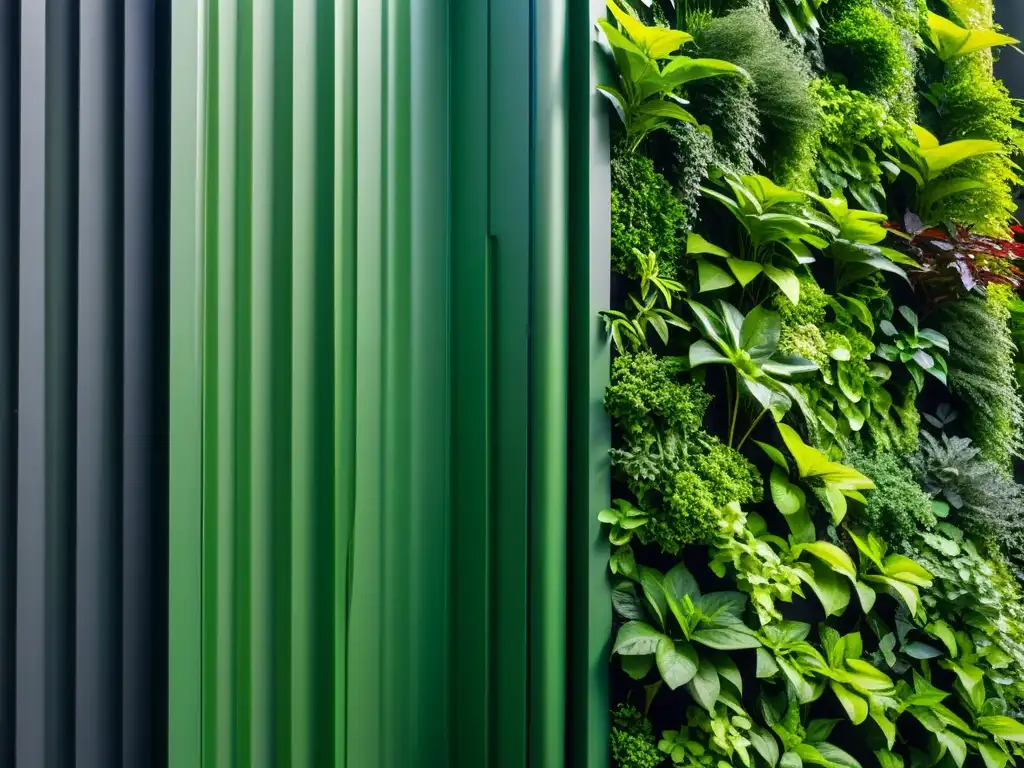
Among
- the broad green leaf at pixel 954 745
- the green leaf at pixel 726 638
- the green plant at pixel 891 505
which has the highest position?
the green plant at pixel 891 505

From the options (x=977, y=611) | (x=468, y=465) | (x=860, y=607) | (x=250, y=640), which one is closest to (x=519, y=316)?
(x=468, y=465)

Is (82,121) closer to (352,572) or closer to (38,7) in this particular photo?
(38,7)

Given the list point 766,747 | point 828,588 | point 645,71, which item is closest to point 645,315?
point 645,71

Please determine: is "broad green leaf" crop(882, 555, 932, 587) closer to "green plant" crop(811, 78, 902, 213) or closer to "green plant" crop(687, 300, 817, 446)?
"green plant" crop(687, 300, 817, 446)

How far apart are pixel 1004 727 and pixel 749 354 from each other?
0.92m

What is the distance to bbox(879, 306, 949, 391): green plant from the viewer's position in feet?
4.99

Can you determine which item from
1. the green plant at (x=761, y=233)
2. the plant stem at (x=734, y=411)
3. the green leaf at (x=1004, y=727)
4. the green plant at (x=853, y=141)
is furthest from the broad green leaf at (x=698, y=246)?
the green leaf at (x=1004, y=727)

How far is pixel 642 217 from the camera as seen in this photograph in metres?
1.16

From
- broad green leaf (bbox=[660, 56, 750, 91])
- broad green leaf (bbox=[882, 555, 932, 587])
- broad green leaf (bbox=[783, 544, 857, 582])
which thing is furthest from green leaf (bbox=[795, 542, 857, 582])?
broad green leaf (bbox=[660, 56, 750, 91])

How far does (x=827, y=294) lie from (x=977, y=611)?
0.72 m

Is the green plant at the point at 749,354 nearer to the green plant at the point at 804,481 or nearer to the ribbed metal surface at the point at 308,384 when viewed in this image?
the green plant at the point at 804,481

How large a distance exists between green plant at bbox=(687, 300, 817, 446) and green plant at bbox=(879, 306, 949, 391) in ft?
1.33

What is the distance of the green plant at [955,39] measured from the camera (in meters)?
1.70

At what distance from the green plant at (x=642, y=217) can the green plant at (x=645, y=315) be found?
2 cm
